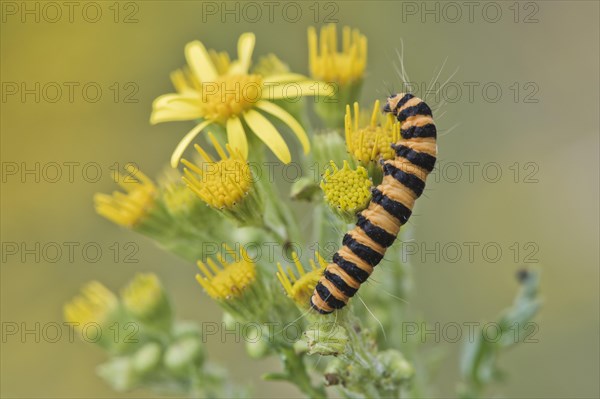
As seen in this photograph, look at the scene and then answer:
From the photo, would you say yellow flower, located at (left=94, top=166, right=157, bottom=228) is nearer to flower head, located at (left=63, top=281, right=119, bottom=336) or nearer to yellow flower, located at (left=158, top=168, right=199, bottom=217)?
yellow flower, located at (left=158, top=168, right=199, bottom=217)

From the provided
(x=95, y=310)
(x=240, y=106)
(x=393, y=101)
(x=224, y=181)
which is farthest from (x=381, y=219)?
(x=95, y=310)

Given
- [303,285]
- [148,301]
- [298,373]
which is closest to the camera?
[303,285]

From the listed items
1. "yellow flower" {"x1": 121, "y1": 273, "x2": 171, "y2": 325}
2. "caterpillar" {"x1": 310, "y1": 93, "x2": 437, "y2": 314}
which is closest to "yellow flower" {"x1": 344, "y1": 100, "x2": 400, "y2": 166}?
"caterpillar" {"x1": 310, "y1": 93, "x2": 437, "y2": 314}

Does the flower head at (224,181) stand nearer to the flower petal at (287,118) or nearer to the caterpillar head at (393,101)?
the flower petal at (287,118)

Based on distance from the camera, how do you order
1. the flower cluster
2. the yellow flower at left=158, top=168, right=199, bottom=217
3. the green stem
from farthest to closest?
1. the yellow flower at left=158, top=168, right=199, bottom=217
2. the green stem
3. the flower cluster

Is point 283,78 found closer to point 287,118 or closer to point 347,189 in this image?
point 287,118

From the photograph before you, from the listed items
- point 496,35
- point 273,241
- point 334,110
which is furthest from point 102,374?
point 496,35
